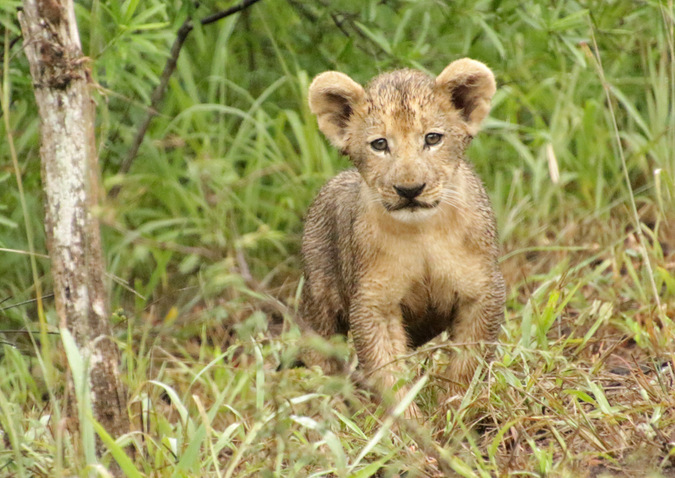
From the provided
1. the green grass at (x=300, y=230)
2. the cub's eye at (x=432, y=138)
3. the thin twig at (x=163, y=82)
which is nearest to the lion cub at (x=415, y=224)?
the cub's eye at (x=432, y=138)

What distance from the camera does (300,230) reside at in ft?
23.8


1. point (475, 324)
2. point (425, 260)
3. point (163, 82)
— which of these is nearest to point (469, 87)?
point (425, 260)

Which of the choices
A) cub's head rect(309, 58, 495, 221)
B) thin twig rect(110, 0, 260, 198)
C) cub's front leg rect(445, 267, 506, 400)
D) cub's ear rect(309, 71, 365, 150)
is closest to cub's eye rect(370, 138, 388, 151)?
cub's head rect(309, 58, 495, 221)

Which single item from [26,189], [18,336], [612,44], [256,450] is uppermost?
[612,44]

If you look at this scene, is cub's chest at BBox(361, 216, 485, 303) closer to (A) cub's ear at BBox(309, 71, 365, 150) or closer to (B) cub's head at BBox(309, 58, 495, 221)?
(B) cub's head at BBox(309, 58, 495, 221)

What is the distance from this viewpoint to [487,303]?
4.91 meters

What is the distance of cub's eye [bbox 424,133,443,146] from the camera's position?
15.6ft

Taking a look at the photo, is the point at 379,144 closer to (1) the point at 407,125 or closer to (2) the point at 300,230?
(1) the point at 407,125

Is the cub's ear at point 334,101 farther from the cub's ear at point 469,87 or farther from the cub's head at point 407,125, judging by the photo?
the cub's ear at point 469,87

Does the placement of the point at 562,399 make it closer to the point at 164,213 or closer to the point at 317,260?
the point at 317,260

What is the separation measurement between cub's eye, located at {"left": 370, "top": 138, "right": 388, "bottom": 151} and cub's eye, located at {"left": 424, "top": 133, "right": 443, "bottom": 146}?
0.59 feet

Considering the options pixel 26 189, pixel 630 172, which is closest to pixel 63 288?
pixel 26 189

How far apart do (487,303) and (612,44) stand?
110 inches

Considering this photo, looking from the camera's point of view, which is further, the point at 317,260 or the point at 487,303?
the point at 317,260
